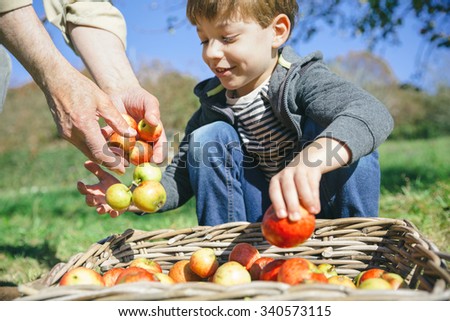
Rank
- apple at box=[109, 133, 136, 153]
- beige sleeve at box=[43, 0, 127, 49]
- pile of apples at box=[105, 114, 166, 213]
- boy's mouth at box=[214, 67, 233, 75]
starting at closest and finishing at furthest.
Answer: pile of apples at box=[105, 114, 166, 213] → apple at box=[109, 133, 136, 153] → boy's mouth at box=[214, 67, 233, 75] → beige sleeve at box=[43, 0, 127, 49]

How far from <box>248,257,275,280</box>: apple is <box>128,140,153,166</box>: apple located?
0.71m

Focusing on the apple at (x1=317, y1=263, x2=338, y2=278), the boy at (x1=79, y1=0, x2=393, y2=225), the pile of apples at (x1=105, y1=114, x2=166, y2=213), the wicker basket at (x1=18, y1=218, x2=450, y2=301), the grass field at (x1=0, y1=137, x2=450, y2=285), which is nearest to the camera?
the wicker basket at (x1=18, y1=218, x2=450, y2=301)

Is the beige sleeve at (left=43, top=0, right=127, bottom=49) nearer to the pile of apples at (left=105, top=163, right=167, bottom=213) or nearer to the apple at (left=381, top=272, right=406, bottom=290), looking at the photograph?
the pile of apples at (left=105, top=163, right=167, bottom=213)

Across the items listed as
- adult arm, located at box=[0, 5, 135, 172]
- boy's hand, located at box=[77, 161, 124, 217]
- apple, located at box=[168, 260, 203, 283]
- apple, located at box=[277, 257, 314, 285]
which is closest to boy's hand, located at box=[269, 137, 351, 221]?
apple, located at box=[277, 257, 314, 285]

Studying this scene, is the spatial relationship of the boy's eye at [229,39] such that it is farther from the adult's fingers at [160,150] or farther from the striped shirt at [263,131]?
the adult's fingers at [160,150]

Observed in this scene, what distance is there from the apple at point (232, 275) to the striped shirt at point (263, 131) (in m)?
0.89

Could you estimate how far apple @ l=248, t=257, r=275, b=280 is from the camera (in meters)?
1.81

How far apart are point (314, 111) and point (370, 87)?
66.6 ft

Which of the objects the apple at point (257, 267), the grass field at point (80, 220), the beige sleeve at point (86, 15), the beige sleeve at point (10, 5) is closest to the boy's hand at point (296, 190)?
the apple at point (257, 267)

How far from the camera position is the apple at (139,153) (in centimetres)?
214

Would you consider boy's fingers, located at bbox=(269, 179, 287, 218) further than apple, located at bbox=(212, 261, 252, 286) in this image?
No

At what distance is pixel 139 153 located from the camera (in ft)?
7.06

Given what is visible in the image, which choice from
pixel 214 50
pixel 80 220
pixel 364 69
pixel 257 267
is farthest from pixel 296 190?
pixel 364 69
